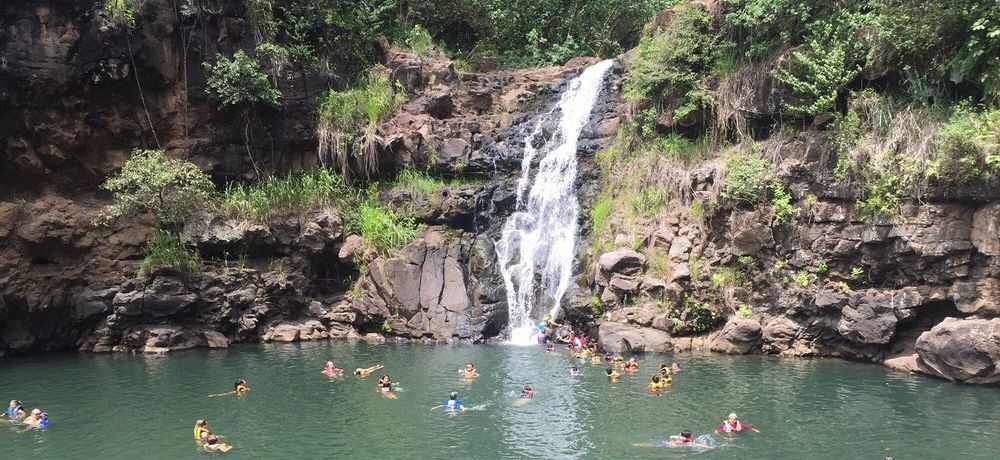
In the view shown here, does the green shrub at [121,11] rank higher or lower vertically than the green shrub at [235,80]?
higher

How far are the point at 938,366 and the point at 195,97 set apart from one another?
23.5m

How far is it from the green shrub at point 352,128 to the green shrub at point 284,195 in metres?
0.81

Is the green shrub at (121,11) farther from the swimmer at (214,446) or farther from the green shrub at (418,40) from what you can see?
the swimmer at (214,446)

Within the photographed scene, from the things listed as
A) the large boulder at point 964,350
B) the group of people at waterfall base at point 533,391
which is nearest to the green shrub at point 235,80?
the group of people at waterfall base at point 533,391

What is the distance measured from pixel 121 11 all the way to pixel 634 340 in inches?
736

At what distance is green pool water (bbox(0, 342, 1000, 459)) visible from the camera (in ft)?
41.4

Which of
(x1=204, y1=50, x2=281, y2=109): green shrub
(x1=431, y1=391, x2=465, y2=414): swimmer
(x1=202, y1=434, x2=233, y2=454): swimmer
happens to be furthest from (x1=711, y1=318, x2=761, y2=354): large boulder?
(x1=204, y1=50, x2=281, y2=109): green shrub

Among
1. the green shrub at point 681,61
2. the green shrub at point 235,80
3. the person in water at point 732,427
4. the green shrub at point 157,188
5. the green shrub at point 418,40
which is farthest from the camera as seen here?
the green shrub at point 418,40

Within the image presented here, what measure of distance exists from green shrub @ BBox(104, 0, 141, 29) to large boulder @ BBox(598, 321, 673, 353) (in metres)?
17.6

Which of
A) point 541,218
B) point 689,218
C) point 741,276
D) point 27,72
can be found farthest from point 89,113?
point 741,276

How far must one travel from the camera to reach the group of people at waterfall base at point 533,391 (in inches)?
507

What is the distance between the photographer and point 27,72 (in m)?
22.3

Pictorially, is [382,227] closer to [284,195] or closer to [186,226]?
[284,195]

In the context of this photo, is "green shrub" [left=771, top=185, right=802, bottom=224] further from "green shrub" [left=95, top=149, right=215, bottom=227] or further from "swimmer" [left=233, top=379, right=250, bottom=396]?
"green shrub" [left=95, top=149, right=215, bottom=227]
